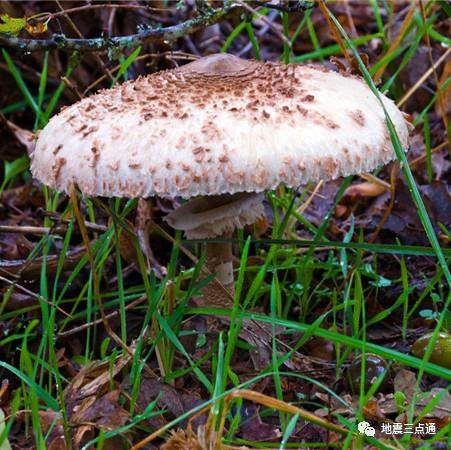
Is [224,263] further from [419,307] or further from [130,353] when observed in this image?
[419,307]

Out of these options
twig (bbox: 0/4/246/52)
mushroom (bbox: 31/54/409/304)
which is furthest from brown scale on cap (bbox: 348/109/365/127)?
twig (bbox: 0/4/246/52)

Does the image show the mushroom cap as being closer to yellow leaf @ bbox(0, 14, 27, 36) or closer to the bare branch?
yellow leaf @ bbox(0, 14, 27, 36)

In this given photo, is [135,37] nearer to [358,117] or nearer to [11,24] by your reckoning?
[11,24]

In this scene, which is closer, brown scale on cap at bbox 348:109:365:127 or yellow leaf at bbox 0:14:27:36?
brown scale on cap at bbox 348:109:365:127

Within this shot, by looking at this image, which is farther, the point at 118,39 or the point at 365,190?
the point at 365,190

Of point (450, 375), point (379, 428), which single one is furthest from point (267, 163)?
point (379, 428)

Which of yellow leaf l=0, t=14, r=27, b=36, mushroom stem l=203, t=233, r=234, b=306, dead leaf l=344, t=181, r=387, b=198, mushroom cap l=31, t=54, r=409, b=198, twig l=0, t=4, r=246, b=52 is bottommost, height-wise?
dead leaf l=344, t=181, r=387, b=198

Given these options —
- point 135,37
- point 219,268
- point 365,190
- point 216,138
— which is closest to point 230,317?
point 219,268
